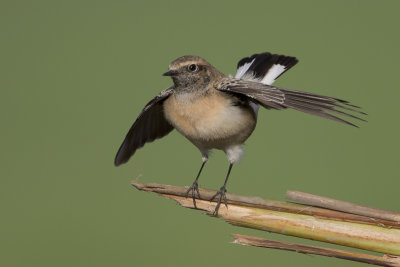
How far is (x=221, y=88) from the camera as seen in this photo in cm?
365

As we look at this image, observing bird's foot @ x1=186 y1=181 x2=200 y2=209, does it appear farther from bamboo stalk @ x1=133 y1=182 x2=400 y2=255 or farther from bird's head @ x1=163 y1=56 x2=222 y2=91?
bird's head @ x1=163 y1=56 x2=222 y2=91

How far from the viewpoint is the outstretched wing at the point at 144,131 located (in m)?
4.16

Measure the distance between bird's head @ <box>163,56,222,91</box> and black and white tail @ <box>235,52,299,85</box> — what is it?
0.77 meters

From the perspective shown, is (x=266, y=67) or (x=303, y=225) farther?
(x=266, y=67)

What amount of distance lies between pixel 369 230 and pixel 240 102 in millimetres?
1405

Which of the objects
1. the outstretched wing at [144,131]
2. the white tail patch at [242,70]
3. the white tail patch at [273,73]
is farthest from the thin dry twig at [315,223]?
the white tail patch at [242,70]

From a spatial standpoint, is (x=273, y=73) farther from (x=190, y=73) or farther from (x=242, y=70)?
(x=190, y=73)

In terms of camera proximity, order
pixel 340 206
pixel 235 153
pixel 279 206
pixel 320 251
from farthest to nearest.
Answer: pixel 235 153 < pixel 279 206 < pixel 340 206 < pixel 320 251

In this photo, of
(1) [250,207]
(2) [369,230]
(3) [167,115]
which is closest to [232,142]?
(3) [167,115]

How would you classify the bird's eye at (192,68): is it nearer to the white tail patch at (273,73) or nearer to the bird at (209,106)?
the bird at (209,106)

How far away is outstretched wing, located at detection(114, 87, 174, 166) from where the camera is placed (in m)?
4.16

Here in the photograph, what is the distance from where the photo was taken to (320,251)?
9.11 ft

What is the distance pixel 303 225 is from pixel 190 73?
1.43 meters

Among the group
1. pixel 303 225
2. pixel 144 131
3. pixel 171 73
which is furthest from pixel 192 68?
pixel 303 225
